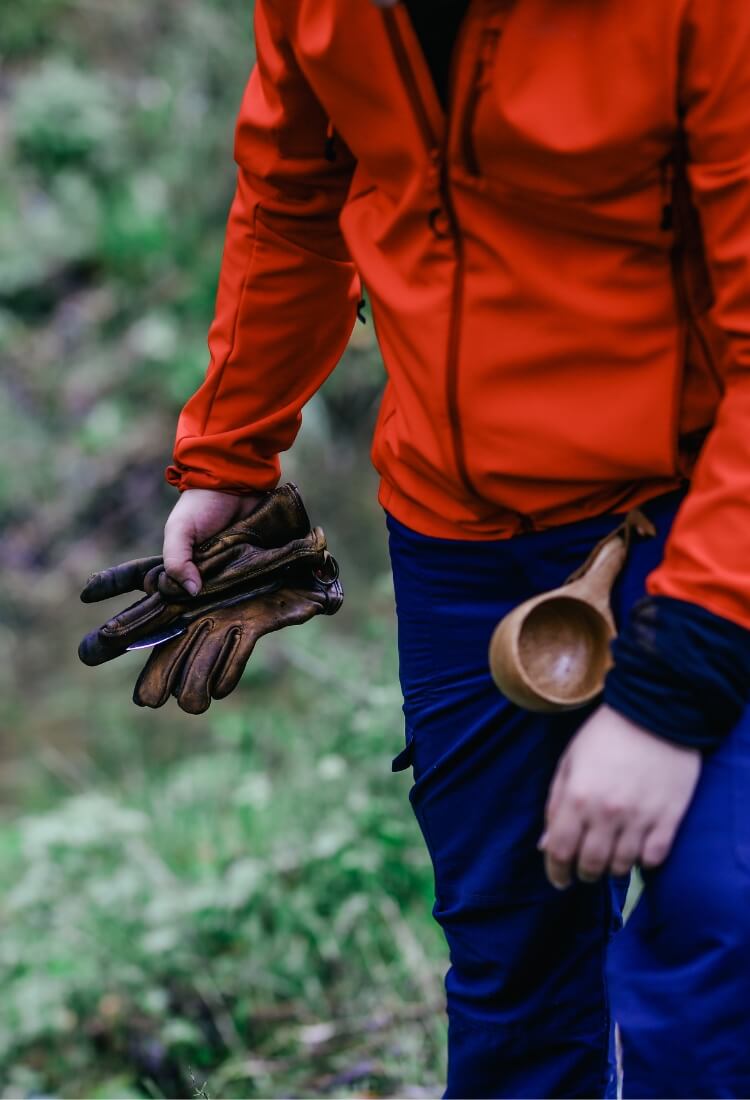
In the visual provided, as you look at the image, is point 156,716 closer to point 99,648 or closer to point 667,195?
point 99,648

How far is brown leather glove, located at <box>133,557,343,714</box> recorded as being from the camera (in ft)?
6.11

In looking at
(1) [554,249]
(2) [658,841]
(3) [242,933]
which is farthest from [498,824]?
(3) [242,933]

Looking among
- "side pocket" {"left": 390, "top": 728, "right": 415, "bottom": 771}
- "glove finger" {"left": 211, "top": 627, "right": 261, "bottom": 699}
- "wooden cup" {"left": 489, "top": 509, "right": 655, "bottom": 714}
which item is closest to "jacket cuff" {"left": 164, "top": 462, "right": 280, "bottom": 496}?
"glove finger" {"left": 211, "top": 627, "right": 261, "bottom": 699}

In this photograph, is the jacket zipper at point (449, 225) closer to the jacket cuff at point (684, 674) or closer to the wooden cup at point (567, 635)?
the wooden cup at point (567, 635)

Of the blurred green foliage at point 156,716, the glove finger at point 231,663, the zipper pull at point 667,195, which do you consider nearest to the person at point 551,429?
the zipper pull at point 667,195


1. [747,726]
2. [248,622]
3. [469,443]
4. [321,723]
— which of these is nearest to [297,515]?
[248,622]

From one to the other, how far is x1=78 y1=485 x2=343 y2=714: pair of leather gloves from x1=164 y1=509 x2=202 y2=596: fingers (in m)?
0.02

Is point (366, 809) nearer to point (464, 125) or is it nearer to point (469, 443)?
point (469, 443)

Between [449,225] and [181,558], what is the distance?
2.37ft

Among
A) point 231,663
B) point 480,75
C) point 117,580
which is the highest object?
point 480,75

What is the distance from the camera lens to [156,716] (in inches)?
226

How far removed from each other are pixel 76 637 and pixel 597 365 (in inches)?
216

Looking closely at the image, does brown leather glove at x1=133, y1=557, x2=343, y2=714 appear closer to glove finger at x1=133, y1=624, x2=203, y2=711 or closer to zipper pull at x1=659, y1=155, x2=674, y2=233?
glove finger at x1=133, y1=624, x2=203, y2=711

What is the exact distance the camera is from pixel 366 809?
3.62 metres
